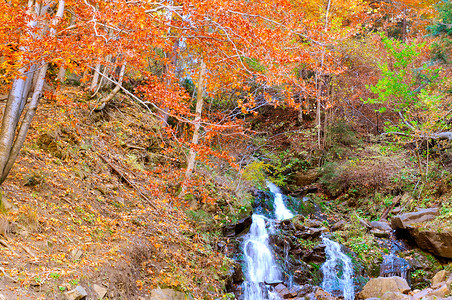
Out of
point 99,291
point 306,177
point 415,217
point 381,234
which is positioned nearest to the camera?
point 99,291

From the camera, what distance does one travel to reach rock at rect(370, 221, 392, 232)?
12617 mm

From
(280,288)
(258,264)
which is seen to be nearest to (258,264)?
(258,264)

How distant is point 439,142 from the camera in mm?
12727

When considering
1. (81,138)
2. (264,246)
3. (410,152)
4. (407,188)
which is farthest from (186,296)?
(410,152)

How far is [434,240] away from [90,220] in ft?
35.3

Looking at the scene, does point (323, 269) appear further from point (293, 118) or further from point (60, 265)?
point (293, 118)

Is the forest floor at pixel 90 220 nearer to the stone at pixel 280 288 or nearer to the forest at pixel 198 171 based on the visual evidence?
the forest at pixel 198 171

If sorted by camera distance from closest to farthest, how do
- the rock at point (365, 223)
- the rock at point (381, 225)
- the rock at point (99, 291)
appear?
the rock at point (99, 291) → the rock at point (381, 225) → the rock at point (365, 223)

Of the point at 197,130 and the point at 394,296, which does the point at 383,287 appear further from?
the point at 197,130

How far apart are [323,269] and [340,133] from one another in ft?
33.7

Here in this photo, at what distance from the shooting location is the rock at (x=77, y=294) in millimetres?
4367

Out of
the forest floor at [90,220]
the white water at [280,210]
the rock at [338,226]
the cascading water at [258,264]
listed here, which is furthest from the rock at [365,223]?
the forest floor at [90,220]

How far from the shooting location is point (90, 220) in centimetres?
654

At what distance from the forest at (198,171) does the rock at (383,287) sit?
4cm
